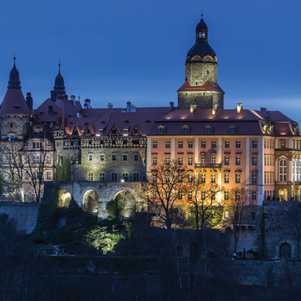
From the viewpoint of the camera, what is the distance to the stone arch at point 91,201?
11956 centimetres

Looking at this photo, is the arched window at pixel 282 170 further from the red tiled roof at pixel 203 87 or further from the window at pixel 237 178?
the red tiled roof at pixel 203 87

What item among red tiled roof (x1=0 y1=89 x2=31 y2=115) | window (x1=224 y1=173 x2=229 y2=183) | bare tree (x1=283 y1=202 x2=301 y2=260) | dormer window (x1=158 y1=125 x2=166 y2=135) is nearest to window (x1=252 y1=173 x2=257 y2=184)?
window (x1=224 y1=173 x2=229 y2=183)

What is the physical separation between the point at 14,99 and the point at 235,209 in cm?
3593

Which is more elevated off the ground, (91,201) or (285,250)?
(91,201)

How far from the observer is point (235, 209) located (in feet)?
366

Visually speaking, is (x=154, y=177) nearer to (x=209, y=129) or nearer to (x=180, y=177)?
(x=180, y=177)

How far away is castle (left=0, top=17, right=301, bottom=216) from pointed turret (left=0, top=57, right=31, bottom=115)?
0.12m

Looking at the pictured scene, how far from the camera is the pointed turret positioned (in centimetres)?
13238

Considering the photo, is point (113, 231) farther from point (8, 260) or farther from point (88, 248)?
point (8, 260)

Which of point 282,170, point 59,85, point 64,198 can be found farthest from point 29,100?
point 282,170

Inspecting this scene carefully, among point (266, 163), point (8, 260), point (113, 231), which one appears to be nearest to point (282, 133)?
point (266, 163)

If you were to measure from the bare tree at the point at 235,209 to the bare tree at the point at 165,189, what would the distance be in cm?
501

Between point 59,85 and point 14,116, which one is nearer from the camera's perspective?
point 14,116

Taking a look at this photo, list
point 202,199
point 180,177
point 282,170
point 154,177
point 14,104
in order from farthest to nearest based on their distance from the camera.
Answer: point 14,104 → point 154,177 → point 282,170 → point 180,177 → point 202,199
